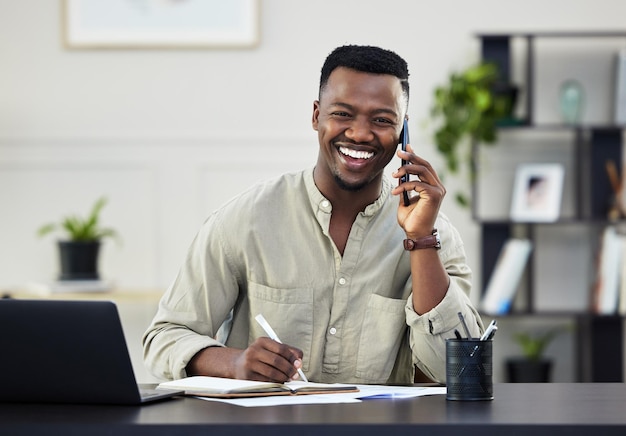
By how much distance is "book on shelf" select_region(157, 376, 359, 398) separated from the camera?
1398 millimetres

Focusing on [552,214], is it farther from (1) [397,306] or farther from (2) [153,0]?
(1) [397,306]

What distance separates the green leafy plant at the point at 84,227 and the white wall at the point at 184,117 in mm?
43

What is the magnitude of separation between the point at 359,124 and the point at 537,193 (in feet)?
7.84

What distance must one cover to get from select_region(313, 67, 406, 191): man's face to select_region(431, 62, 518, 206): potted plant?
7.19 ft

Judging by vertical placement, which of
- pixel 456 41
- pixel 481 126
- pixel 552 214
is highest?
pixel 456 41

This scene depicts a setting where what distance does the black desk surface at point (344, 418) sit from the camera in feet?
3.64

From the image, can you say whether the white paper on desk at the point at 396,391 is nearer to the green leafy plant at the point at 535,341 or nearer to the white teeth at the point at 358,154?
the white teeth at the point at 358,154

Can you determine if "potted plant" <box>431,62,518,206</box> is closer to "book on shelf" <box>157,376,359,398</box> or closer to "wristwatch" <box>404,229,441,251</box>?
"wristwatch" <box>404,229,441,251</box>

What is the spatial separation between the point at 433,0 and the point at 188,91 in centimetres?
110

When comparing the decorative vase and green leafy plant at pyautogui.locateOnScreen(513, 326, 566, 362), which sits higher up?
the decorative vase

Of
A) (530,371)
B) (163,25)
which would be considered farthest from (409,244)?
(163,25)

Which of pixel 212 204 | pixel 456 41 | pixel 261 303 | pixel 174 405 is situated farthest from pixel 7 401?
pixel 456 41

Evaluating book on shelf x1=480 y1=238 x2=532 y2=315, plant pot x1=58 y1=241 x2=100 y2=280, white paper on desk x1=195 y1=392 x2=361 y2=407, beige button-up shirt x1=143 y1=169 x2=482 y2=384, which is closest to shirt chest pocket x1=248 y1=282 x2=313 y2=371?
beige button-up shirt x1=143 y1=169 x2=482 y2=384

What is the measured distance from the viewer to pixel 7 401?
1342 mm
